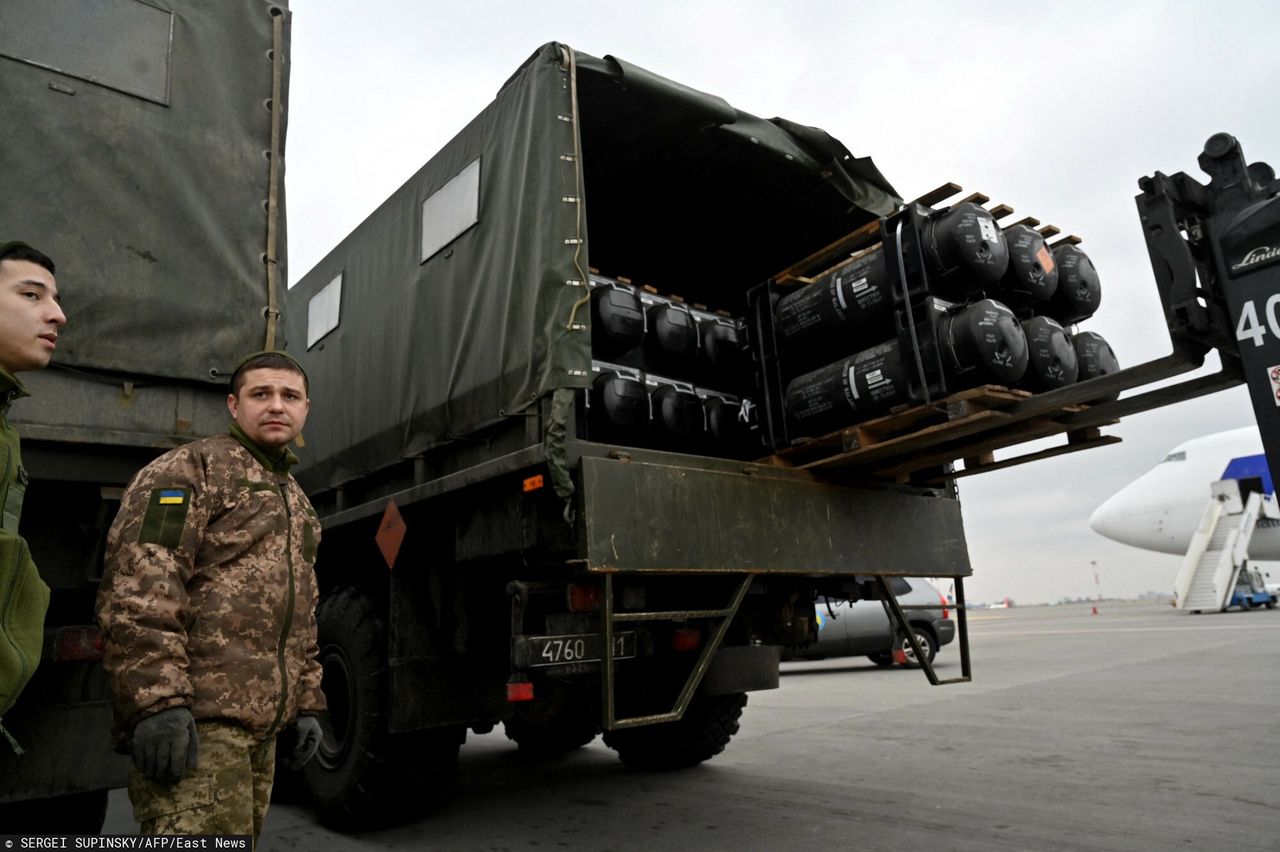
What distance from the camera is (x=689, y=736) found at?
232 inches

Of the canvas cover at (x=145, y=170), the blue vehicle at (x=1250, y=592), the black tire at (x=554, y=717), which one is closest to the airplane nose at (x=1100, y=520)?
the blue vehicle at (x=1250, y=592)

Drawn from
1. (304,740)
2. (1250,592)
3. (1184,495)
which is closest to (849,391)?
(304,740)

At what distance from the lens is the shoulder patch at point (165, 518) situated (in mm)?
2240

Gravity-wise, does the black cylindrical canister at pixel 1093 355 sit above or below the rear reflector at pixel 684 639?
above

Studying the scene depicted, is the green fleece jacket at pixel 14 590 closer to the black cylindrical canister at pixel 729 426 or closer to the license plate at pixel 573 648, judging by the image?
the license plate at pixel 573 648

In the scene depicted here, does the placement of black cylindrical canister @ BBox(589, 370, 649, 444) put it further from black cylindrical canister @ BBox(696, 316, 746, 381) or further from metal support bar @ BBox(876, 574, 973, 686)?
metal support bar @ BBox(876, 574, 973, 686)

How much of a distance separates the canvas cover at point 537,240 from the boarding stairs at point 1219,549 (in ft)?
82.9

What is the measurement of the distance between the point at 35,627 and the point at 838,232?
5.09 metres

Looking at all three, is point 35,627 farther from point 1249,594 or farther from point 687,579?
point 1249,594

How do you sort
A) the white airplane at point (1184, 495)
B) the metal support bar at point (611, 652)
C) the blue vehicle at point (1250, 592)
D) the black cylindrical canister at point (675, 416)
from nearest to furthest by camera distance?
the metal support bar at point (611, 652)
the black cylindrical canister at point (675, 416)
the blue vehicle at point (1250, 592)
the white airplane at point (1184, 495)

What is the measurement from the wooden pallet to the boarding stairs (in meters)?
25.3

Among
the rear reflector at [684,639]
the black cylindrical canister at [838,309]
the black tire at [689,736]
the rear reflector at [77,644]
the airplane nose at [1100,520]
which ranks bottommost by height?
the black tire at [689,736]

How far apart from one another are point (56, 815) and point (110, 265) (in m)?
2.15

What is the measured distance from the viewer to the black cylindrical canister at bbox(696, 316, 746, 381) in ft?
17.6
